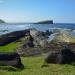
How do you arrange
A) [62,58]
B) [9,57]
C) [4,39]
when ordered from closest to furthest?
[9,57]
[62,58]
[4,39]

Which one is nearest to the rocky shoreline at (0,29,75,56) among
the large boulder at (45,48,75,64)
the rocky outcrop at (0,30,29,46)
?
the rocky outcrop at (0,30,29,46)

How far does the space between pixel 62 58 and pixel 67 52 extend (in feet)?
3.28

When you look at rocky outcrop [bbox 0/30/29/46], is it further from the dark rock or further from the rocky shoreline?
the dark rock

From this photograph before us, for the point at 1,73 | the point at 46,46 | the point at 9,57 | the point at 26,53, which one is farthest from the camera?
the point at 46,46

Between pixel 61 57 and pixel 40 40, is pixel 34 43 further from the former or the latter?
pixel 61 57

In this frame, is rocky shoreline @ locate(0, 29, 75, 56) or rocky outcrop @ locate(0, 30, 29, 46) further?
rocky outcrop @ locate(0, 30, 29, 46)

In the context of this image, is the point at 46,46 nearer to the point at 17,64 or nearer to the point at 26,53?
the point at 26,53

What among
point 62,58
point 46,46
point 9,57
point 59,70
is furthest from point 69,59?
point 46,46

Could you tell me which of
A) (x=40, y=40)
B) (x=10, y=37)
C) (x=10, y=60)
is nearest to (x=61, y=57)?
(x=10, y=60)

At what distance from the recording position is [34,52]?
2795cm

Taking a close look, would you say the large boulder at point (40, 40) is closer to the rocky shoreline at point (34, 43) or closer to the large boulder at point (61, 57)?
the rocky shoreline at point (34, 43)

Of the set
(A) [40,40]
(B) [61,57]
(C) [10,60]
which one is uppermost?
(C) [10,60]

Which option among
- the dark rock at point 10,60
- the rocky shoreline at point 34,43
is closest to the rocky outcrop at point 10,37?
the rocky shoreline at point 34,43

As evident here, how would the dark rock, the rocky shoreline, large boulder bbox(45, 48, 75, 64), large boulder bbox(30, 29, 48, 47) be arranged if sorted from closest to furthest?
the dark rock → large boulder bbox(45, 48, 75, 64) → the rocky shoreline → large boulder bbox(30, 29, 48, 47)
